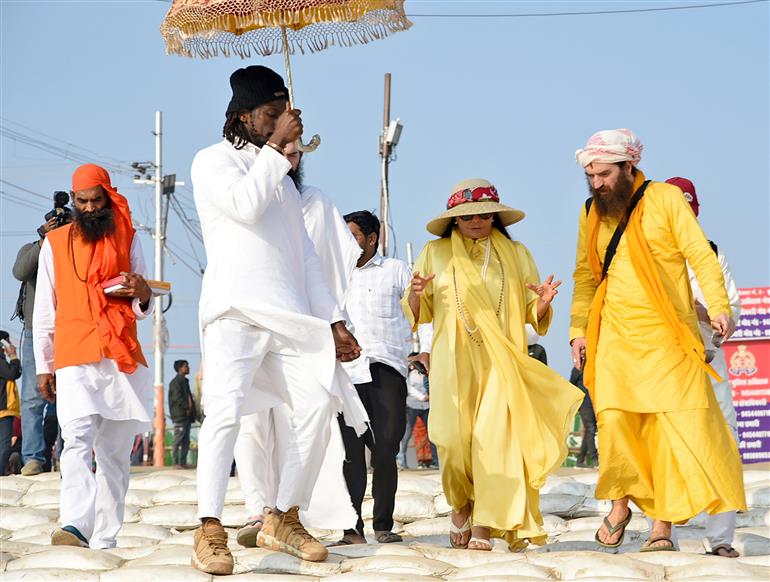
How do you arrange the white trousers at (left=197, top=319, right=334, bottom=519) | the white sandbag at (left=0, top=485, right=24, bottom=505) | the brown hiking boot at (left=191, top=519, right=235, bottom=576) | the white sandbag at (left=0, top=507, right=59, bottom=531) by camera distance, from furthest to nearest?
the white sandbag at (left=0, top=485, right=24, bottom=505)
the white sandbag at (left=0, top=507, right=59, bottom=531)
the white trousers at (left=197, top=319, right=334, bottom=519)
the brown hiking boot at (left=191, top=519, right=235, bottom=576)

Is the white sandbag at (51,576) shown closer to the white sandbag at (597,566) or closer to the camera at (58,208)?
the white sandbag at (597,566)

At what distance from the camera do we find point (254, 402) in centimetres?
596

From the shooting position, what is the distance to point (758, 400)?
86.4 ft

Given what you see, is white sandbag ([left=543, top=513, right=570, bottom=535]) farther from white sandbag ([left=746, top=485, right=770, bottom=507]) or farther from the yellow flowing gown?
white sandbag ([left=746, top=485, right=770, bottom=507])

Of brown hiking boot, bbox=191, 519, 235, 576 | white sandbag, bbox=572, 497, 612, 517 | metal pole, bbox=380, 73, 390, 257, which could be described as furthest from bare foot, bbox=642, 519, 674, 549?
metal pole, bbox=380, 73, 390, 257

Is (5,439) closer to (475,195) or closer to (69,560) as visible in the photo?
(475,195)

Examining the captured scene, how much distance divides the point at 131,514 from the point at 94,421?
2.81 meters

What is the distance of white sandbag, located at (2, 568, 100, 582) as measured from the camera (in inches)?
217

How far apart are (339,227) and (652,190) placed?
1821mm

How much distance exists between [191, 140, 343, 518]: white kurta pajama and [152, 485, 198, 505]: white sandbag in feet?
15.1

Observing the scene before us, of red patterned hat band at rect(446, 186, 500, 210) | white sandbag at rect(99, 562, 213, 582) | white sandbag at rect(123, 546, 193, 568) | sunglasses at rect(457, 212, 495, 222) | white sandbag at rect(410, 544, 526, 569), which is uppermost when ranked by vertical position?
red patterned hat band at rect(446, 186, 500, 210)

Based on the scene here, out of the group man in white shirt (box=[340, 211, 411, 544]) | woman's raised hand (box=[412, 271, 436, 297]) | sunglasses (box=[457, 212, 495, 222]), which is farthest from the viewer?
man in white shirt (box=[340, 211, 411, 544])

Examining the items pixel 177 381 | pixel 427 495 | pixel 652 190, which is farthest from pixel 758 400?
pixel 652 190

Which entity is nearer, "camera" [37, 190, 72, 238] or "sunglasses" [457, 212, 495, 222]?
"sunglasses" [457, 212, 495, 222]
